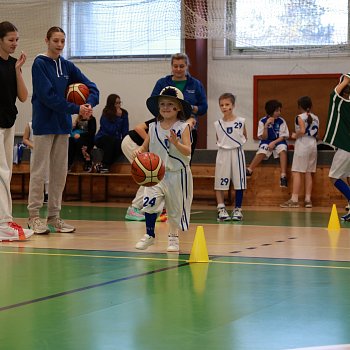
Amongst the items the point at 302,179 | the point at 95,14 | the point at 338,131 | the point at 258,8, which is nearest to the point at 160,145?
the point at 338,131

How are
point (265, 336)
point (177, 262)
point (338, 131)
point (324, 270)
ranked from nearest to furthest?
point (265, 336) → point (324, 270) → point (177, 262) → point (338, 131)

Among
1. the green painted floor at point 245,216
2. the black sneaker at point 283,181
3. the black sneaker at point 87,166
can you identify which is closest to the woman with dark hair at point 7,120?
the green painted floor at point 245,216

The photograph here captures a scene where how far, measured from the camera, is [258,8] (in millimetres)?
16781

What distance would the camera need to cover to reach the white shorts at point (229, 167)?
12133 millimetres

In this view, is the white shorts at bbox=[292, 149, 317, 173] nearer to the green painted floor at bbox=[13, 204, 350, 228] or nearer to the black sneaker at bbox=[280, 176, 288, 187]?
the black sneaker at bbox=[280, 176, 288, 187]

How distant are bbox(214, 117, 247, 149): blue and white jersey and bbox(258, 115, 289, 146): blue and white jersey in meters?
3.59

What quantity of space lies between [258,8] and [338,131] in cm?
623

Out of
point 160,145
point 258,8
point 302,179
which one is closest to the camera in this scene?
point 160,145

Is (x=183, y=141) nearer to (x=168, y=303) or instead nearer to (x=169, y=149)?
(x=169, y=149)

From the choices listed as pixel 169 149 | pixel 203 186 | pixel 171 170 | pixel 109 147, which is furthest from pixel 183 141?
pixel 109 147

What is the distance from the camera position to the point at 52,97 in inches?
361

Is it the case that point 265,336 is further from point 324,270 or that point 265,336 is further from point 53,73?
point 53,73

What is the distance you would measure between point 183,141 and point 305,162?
7.50m

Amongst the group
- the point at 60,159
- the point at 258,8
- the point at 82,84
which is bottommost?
the point at 60,159
